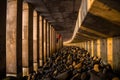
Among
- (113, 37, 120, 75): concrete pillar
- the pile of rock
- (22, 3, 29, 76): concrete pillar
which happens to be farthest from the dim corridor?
(22, 3, 29, 76): concrete pillar

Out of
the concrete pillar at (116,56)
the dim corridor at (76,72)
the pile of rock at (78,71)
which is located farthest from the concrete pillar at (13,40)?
the concrete pillar at (116,56)

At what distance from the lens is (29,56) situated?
37.9ft

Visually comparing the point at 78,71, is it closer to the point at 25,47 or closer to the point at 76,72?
the point at 76,72

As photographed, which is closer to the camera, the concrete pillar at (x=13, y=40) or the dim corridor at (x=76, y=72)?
the dim corridor at (x=76, y=72)

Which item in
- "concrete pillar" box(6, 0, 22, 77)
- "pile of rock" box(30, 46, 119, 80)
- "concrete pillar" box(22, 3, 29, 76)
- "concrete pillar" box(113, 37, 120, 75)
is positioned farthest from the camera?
"concrete pillar" box(22, 3, 29, 76)

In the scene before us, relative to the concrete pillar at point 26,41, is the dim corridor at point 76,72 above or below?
below

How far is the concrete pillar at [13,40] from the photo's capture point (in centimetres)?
852

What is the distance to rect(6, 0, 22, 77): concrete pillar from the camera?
8523 millimetres

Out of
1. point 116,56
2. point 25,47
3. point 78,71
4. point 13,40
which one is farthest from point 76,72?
point 25,47

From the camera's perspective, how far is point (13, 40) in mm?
8562

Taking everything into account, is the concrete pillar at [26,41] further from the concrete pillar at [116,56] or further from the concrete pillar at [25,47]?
the concrete pillar at [116,56]

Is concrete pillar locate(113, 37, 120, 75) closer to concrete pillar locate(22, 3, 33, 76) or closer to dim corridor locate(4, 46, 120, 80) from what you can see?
dim corridor locate(4, 46, 120, 80)
